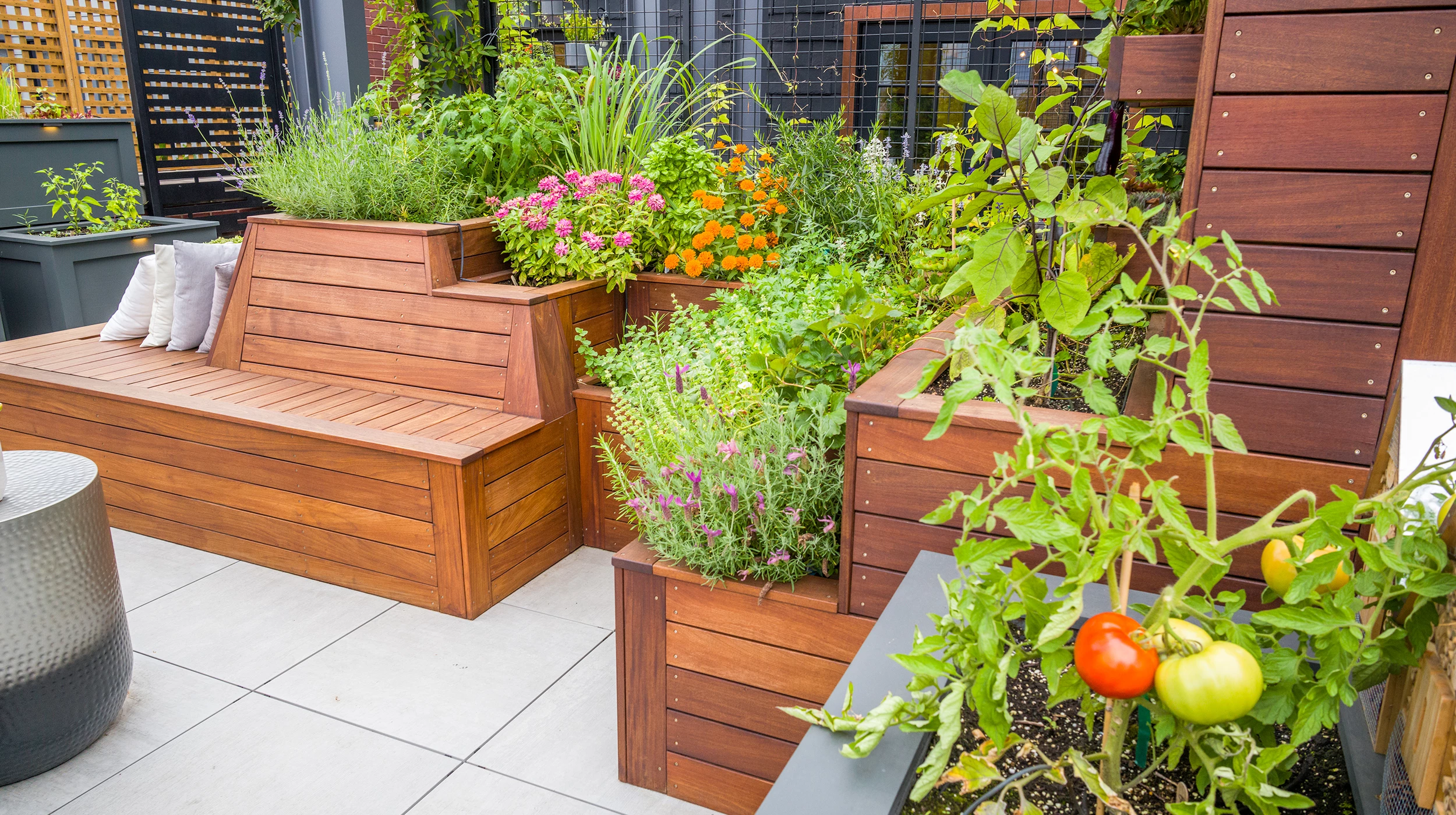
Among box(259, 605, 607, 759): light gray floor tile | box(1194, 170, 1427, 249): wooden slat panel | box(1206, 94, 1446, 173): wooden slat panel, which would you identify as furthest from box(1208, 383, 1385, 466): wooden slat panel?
box(259, 605, 607, 759): light gray floor tile

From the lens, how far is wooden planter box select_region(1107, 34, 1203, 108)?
1.48 metres

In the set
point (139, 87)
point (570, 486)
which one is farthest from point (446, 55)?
point (139, 87)

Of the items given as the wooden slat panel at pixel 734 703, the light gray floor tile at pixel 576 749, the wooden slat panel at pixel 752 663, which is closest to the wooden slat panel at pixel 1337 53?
the wooden slat panel at pixel 752 663

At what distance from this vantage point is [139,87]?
251 inches

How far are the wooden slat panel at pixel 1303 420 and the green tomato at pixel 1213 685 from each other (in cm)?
92

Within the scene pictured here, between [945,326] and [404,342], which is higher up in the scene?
[945,326]

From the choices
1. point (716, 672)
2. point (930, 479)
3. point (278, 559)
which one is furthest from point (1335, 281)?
point (278, 559)

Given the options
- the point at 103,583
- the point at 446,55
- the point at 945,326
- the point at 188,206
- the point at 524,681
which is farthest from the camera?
the point at 188,206

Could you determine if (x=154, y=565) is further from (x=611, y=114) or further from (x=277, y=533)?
(x=611, y=114)

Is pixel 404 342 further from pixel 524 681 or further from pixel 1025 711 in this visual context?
pixel 1025 711

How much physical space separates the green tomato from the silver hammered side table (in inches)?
87.1

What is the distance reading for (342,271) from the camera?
130 inches

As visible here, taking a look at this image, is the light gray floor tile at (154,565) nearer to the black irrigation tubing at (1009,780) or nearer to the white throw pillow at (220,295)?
the white throw pillow at (220,295)

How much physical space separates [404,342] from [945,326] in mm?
1929
